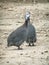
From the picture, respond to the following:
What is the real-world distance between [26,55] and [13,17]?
9275 mm

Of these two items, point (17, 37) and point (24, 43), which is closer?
point (17, 37)

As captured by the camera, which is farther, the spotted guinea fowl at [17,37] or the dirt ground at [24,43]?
the spotted guinea fowl at [17,37]

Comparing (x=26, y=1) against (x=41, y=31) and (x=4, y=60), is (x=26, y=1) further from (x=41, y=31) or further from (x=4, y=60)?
(x=4, y=60)

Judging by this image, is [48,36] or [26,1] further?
[26,1]

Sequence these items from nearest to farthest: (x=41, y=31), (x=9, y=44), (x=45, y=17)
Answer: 1. (x=9, y=44)
2. (x=41, y=31)
3. (x=45, y=17)

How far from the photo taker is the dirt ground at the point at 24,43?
9.53 meters

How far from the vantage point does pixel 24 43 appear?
40.0 ft

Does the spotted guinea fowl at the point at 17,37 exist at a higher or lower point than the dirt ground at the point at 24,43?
higher

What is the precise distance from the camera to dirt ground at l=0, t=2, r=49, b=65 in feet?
31.3

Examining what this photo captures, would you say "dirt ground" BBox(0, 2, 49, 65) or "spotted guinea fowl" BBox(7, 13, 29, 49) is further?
"spotted guinea fowl" BBox(7, 13, 29, 49)

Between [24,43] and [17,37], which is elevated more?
[17,37]

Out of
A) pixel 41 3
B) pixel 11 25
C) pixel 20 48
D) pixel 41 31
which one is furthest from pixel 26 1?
pixel 20 48

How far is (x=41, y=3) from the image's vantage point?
25.3 meters

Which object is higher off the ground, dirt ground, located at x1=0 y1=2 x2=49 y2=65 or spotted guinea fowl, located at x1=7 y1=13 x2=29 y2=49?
spotted guinea fowl, located at x1=7 y1=13 x2=29 y2=49
